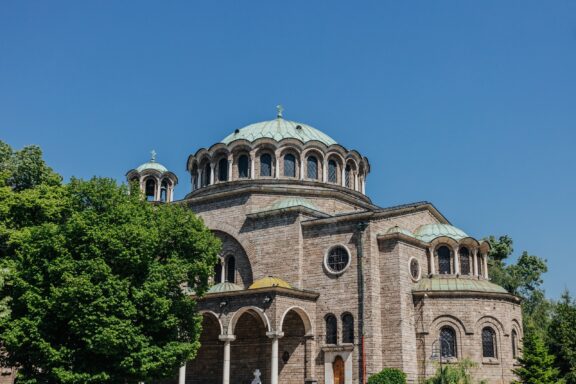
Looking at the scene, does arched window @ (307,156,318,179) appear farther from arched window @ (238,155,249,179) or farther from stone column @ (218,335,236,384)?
stone column @ (218,335,236,384)

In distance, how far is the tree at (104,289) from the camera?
21234 millimetres

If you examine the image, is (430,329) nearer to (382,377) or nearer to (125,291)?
(382,377)

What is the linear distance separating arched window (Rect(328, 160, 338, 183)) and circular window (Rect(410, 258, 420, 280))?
329 inches

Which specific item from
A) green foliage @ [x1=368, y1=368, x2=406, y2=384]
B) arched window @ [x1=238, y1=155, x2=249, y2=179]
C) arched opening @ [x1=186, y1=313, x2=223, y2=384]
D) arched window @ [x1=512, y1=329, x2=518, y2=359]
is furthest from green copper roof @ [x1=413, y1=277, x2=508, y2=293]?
arched window @ [x1=238, y1=155, x2=249, y2=179]

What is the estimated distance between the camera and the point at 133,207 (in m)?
24.1

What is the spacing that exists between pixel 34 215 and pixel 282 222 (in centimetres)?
1160

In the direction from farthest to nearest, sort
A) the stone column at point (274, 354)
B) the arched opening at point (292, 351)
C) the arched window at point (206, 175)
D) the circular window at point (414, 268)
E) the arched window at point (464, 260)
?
the arched window at point (206, 175), the arched window at point (464, 260), the circular window at point (414, 268), the arched opening at point (292, 351), the stone column at point (274, 354)

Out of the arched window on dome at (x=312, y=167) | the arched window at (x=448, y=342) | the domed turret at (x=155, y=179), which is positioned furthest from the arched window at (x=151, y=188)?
the arched window at (x=448, y=342)

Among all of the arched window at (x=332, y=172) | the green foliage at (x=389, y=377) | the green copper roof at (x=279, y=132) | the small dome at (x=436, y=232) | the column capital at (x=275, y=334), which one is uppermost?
the green copper roof at (x=279, y=132)

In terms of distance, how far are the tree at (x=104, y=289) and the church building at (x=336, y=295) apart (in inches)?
222

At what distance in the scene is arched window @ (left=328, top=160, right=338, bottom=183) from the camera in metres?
36.8

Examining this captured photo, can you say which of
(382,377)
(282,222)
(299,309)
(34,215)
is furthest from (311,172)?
(34,215)

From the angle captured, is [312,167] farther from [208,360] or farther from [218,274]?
[208,360]

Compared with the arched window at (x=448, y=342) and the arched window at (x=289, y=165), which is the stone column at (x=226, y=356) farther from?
the arched window at (x=289, y=165)
